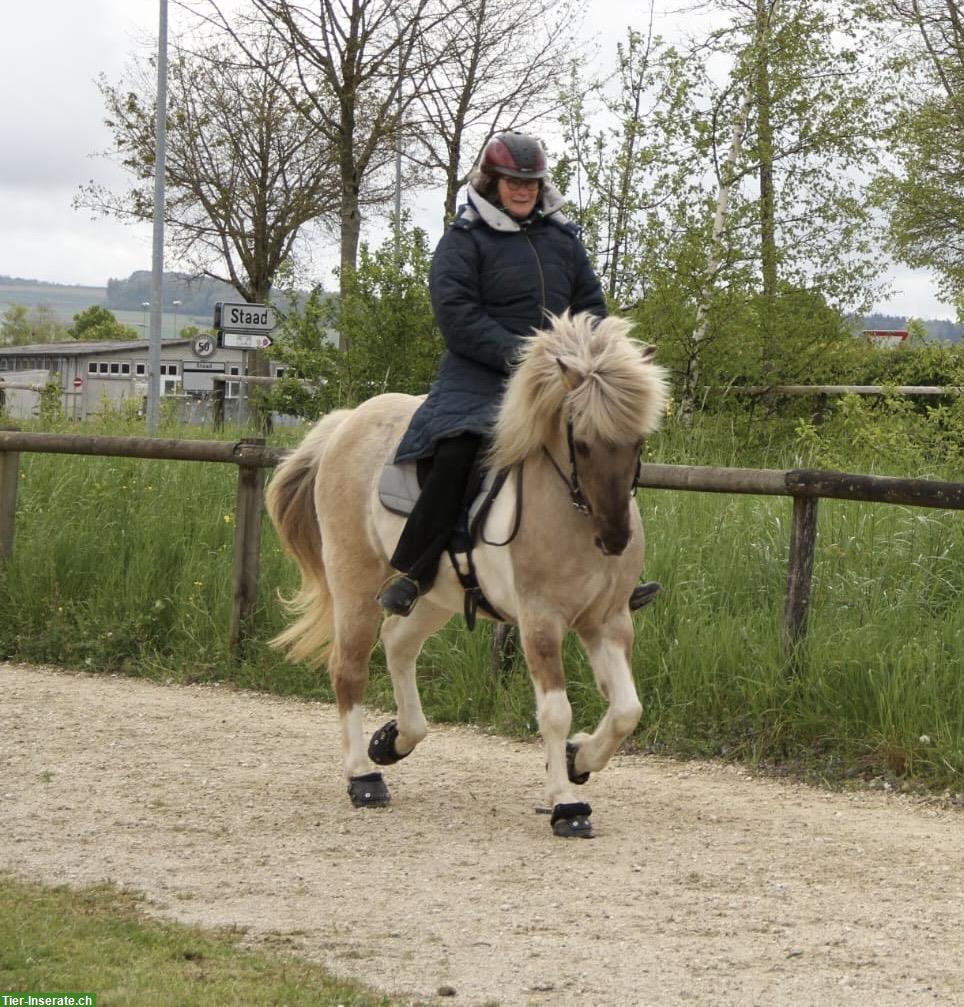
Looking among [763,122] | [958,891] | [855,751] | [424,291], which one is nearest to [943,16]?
[763,122]

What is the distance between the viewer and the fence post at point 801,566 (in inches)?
289

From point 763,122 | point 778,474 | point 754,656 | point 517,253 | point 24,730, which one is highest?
point 763,122

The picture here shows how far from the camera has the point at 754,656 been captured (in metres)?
7.41

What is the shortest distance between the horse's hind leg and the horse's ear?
1519 mm

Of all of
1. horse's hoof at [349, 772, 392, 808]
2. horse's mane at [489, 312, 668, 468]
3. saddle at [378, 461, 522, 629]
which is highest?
horse's mane at [489, 312, 668, 468]

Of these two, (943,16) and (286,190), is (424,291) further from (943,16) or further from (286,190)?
(286,190)

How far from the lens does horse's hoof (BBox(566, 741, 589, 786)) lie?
237 inches

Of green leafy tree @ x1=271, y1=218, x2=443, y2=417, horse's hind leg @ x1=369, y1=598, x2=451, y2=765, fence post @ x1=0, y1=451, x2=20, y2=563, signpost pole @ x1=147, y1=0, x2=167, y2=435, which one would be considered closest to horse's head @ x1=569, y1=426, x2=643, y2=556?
horse's hind leg @ x1=369, y1=598, x2=451, y2=765

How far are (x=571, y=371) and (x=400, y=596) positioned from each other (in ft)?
4.22

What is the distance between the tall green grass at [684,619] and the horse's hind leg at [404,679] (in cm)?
123

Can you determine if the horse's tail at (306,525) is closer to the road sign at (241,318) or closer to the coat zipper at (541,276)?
the coat zipper at (541,276)

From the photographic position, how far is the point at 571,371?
5.61 metres

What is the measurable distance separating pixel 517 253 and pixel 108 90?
28.4 meters

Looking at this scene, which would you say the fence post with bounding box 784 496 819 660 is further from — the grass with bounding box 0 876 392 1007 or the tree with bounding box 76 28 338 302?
the tree with bounding box 76 28 338 302
